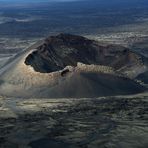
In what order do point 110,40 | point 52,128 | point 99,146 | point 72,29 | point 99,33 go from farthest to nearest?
point 72,29 < point 99,33 < point 110,40 < point 52,128 < point 99,146

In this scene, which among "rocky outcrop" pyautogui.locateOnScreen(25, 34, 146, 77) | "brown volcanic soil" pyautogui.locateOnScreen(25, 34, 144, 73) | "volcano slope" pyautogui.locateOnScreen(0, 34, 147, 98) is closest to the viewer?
"volcano slope" pyautogui.locateOnScreen(0, 34, 147, 98)

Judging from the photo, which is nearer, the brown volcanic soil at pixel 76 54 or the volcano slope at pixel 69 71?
the volcano slope at pixel 69 71

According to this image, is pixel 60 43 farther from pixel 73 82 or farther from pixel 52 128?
pixel 52 128

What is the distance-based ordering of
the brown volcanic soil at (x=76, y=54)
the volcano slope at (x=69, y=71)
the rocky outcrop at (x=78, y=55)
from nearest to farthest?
the volcano slope at (x=69, y=71) < the rocky outcrop at (x=78, y=55) < the brown volcanic soil at (x=76, y=54)

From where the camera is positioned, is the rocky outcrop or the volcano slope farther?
the rocky outcrop

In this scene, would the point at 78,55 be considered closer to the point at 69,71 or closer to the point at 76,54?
the point at 76,54

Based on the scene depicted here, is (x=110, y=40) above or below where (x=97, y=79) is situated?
below

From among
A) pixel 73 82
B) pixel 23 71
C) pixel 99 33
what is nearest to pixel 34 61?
pixel 23 71

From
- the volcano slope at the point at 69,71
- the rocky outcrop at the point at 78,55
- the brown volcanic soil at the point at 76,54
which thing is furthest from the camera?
the brown volcanic soil at the point at 76,54

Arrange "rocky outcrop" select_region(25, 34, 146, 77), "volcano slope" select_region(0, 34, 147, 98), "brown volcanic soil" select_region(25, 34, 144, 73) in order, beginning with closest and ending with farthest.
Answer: "volcano slope" select_region(0, 34, 147, 98) < "rocky outcrop" select_region(25, 34, 146, 77) < "brown volcanic soil" select_region(25, 34, 144, 73)
